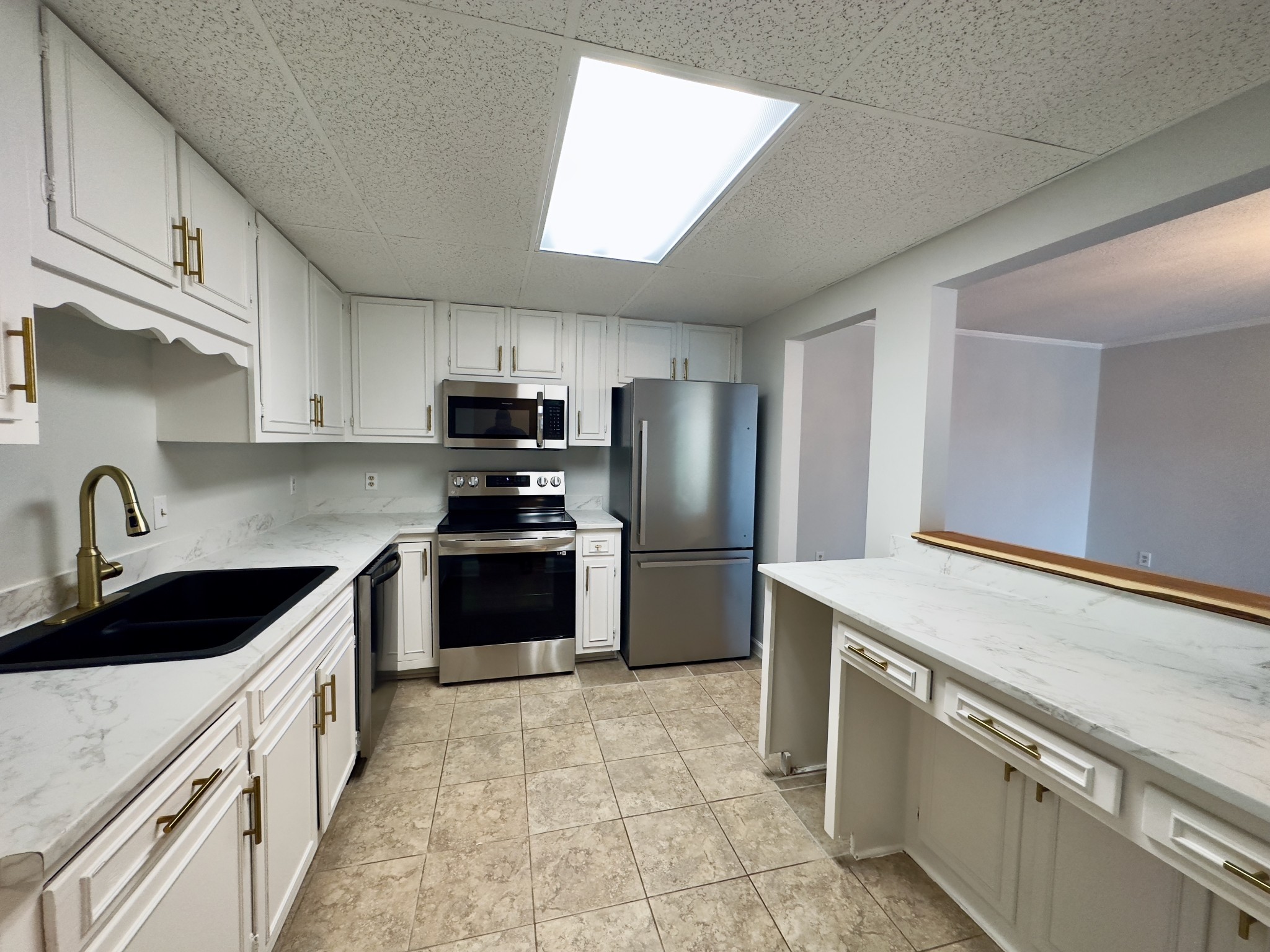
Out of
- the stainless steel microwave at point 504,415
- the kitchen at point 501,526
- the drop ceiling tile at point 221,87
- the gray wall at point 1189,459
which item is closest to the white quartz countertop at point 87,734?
the kitchen at point 501,526

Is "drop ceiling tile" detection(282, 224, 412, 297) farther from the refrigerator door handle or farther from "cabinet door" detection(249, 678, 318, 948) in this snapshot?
"cabinet door" detection(249, 678, 318, 948)

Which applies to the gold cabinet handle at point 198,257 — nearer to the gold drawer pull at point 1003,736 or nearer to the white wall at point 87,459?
the white wall at point 87,459

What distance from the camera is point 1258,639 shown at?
3.45 ft

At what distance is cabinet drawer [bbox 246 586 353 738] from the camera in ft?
3.58

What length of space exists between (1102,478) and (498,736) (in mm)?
5419

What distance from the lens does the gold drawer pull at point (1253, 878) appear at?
661 millimetres

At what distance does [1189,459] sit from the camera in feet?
12.2

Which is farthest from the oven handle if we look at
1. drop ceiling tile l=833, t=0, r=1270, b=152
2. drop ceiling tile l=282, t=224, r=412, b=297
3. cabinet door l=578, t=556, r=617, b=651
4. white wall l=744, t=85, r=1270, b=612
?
drop ceiling tile l=833, t=0, r=1270, b=152

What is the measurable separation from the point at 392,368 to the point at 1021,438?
5.07 meters

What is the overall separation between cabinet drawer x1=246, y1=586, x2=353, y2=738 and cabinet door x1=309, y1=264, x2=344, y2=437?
1142 millimetres

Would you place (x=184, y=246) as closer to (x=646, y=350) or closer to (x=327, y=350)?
(x=327, y=350)

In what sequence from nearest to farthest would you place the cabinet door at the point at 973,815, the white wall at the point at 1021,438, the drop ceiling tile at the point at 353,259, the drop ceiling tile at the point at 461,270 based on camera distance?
the cabinet door at the point at 973,815 → the drop ceiling tile at the point at 353,259 → the drop ceiling tile at the point at 461,270 → the white wall at the point at 1021,438

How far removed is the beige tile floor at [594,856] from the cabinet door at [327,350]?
160cm

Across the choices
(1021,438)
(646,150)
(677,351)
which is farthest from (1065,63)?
(1021,438)
